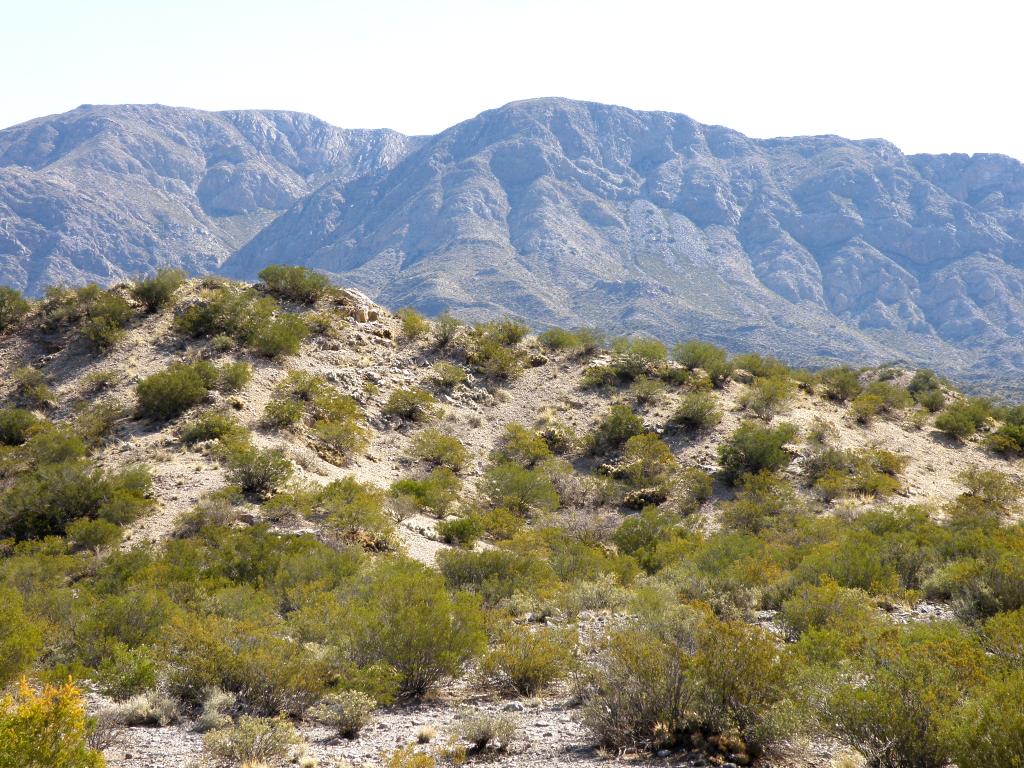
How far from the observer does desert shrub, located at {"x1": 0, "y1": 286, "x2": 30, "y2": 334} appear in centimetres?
3247

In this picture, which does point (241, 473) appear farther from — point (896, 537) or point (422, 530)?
point (896, 537)

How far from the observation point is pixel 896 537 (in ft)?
64.3

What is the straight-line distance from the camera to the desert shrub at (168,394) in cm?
2669

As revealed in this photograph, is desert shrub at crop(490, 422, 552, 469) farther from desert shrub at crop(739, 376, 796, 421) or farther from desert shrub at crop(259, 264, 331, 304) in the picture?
desert shrub at crop(259, 264, 331, 304)

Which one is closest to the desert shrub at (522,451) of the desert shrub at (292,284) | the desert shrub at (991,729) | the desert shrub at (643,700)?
the desert shrub at (292,284)

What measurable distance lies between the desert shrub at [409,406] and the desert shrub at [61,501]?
12152mm

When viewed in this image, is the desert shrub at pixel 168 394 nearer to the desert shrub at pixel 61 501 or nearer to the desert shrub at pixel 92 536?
the desert shrub at pixel 61 501

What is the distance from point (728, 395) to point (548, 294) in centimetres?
13491

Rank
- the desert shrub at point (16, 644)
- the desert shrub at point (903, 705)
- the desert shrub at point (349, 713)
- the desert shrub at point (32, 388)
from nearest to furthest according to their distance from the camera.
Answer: the desert shrub at point (903, 705) < the desert shrub at point (349, 713) < the desert shrub at point (16, 644) < the desert shrub at point (32, 388)

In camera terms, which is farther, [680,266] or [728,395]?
[680,266]

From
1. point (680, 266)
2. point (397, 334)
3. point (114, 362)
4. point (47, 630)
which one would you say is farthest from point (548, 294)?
point (47, 630)

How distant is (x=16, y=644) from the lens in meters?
9.91

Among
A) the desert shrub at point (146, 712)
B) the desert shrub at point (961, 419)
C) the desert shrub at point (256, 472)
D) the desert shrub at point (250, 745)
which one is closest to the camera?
the desert shrub at point (250, 745)

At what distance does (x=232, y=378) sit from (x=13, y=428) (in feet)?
24.1
